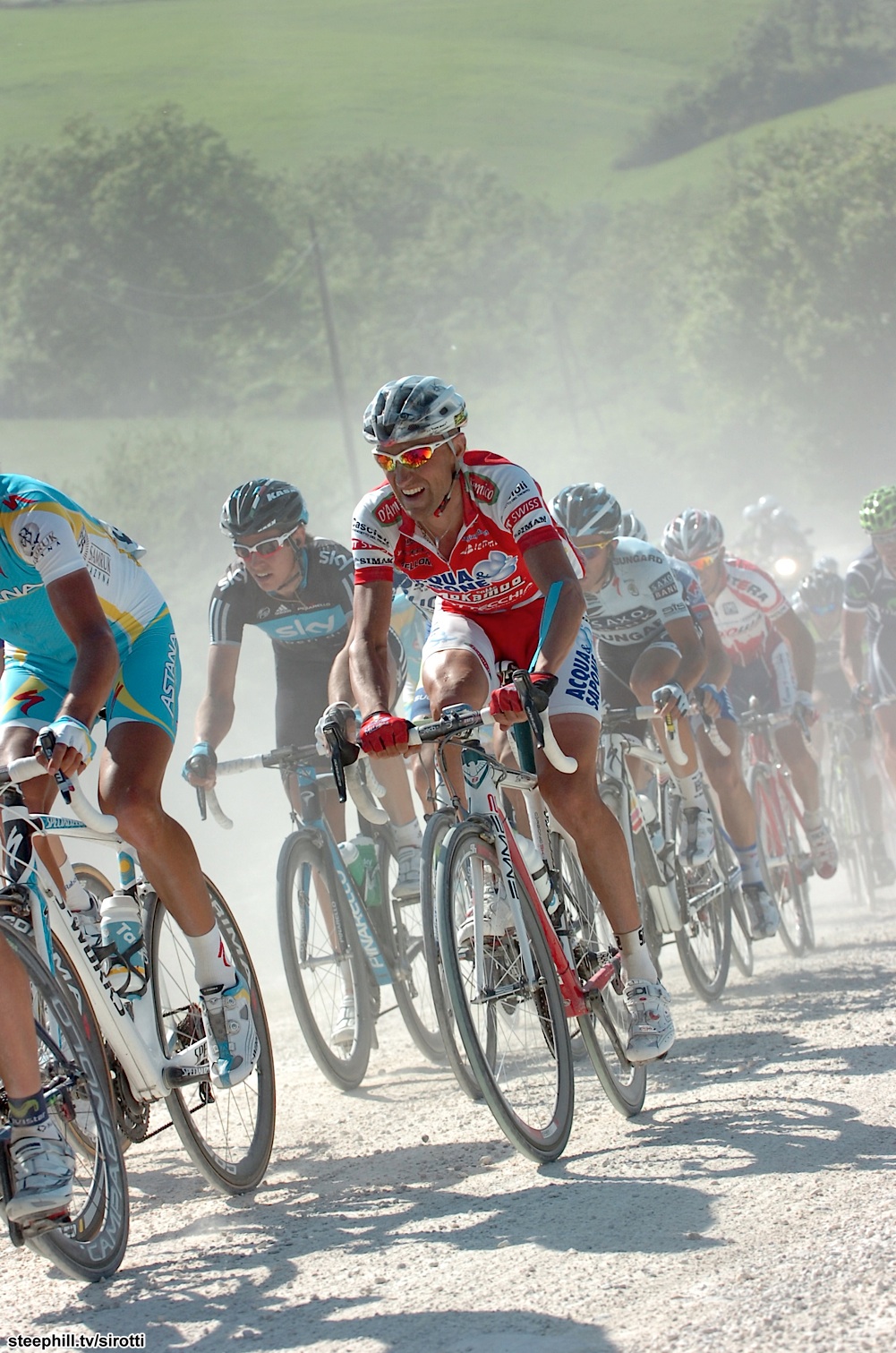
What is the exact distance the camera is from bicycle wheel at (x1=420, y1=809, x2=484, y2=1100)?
3982 mm

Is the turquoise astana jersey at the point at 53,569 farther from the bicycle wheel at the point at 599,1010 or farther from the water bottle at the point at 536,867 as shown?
the bicycle wheel at the point at 599,1010

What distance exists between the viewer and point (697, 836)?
286 inches

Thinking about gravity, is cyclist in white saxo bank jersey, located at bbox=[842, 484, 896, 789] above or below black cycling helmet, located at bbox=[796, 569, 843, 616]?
below

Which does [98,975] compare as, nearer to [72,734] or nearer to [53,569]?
[72,734]

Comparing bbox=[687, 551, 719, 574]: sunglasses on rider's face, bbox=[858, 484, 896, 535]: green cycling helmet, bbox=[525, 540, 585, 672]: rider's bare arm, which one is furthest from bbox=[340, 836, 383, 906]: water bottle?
bbox=[858, 484, 896, 535]: green cycling helmet

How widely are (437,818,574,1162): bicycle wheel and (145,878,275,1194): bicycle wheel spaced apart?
2.60 feet

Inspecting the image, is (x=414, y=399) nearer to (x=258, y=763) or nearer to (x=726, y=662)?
(x=258, y=763)

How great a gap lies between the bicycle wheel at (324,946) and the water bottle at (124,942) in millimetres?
1674

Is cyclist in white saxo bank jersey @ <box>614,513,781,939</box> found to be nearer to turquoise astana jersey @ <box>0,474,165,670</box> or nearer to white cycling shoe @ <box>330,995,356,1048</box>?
white cycling shoe @ <box>330,995,356,1048</box>

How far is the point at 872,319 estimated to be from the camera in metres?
55.9

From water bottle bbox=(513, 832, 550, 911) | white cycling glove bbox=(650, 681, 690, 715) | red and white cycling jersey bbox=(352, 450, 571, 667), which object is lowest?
water bottle bbox=(513, 832, 550, 911)

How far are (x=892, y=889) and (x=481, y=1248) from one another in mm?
10147

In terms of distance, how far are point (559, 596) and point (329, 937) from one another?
2447 millimetres

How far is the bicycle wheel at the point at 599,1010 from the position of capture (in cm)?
455
